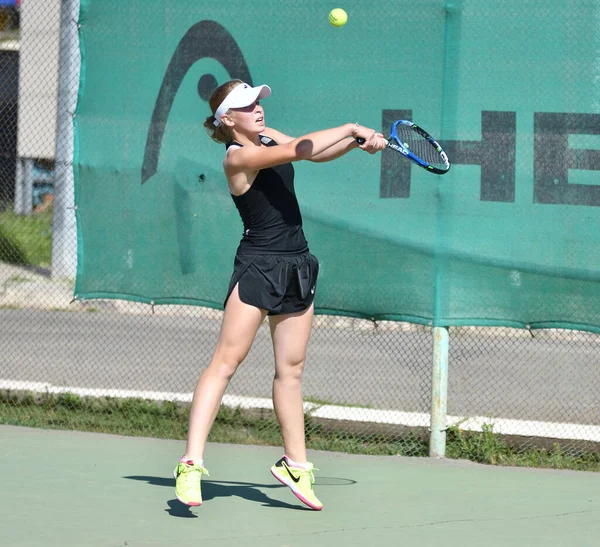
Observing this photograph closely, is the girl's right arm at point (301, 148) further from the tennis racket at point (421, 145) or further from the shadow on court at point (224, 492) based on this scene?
the shadow on court at point (224, 492)

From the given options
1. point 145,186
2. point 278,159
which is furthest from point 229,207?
point 278,159

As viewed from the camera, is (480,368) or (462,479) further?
(480,368)

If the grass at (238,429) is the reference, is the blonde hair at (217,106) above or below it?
above

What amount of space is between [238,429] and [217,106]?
208 centimetres

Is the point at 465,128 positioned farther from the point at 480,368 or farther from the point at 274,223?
the point at 480,368

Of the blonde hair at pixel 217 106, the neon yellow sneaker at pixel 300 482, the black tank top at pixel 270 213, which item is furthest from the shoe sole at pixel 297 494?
the blonde hair at pixel 217 106

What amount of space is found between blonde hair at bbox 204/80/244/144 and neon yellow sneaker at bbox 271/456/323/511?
1.28 m

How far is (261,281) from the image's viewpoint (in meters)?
4.03

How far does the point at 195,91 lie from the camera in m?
5.56

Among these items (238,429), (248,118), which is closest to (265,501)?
(238,429)

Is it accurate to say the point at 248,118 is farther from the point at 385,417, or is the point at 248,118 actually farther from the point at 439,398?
the point at 385,417

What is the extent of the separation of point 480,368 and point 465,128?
109 inches

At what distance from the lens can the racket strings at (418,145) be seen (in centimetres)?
470

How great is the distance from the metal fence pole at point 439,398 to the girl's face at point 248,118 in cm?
160
